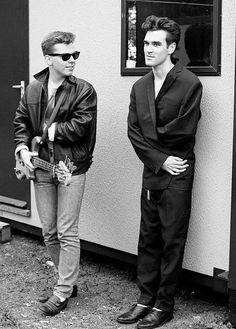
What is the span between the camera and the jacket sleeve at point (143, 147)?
4188 millimetres

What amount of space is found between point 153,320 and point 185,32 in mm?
1967

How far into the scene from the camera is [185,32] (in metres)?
4.48

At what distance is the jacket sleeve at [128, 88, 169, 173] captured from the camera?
4188 millimetres

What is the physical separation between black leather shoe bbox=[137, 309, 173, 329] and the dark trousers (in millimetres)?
44

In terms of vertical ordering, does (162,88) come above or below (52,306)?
above

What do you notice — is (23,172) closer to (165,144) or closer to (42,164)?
(42,164)

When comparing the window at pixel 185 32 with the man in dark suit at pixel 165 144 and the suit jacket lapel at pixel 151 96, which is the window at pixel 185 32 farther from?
the suit jacket lapel at pixel 151 96

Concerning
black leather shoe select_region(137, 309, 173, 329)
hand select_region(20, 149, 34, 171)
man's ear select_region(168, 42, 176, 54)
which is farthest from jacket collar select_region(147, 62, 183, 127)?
black leather shoe select_region(137, 309, 173, 329)

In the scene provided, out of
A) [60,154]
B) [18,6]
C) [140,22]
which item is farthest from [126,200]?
[18,6]

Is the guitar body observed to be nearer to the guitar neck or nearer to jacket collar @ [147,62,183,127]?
the guitar neck

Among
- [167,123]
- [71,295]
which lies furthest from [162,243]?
[71,295]

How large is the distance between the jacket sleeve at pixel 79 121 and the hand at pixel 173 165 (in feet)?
2.15

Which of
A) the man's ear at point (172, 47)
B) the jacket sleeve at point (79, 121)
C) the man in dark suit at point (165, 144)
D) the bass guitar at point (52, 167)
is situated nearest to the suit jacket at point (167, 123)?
the man in dark suit at point (165, 144)

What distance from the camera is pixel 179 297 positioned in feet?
16.1
